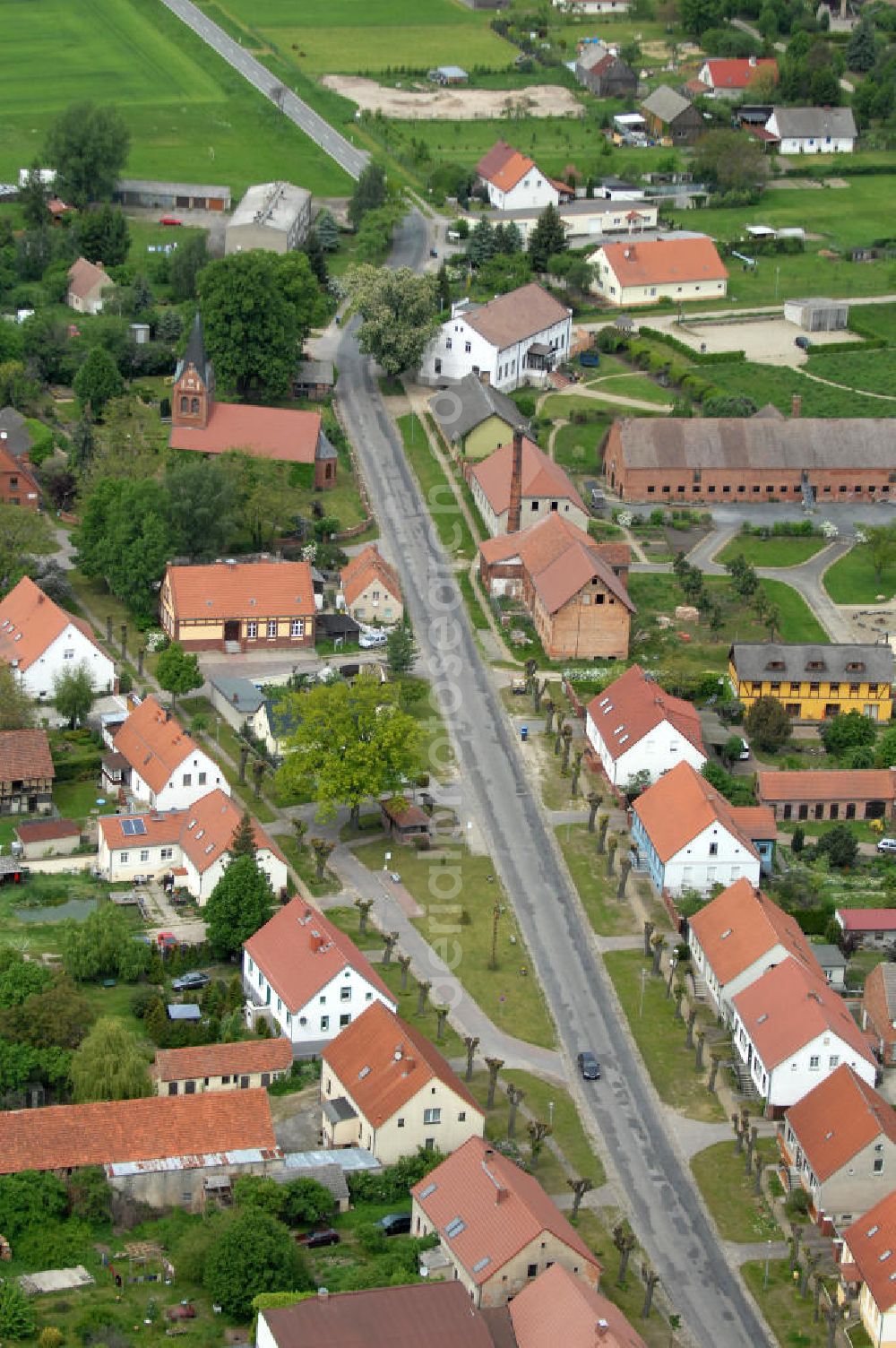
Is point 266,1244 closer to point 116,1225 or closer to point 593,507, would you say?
point 116,1225

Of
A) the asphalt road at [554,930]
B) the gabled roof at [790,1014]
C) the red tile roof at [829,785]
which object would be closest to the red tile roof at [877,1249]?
the asphalt road at [554,930]

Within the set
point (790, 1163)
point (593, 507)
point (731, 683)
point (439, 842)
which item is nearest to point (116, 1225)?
point (790, 1163)

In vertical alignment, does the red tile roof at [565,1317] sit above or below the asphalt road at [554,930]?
above

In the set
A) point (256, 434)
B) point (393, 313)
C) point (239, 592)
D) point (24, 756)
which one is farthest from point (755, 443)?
point (24, 756)

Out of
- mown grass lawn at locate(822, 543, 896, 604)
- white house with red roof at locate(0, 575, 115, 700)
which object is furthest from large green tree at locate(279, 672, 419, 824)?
mown grass lawn at locate(822, 543, 896, 604)

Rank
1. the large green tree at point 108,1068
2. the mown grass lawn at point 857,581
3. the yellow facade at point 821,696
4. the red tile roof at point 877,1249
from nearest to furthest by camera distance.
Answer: the red tile roof at point 877,1249 < the large green tree at point 108,1068 < the yellow facade at point 821,696 < the mown grass lawn at point 857,581

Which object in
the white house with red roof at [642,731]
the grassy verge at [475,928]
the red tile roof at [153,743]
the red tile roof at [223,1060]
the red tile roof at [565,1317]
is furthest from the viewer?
the white house with red roof at [642,731]

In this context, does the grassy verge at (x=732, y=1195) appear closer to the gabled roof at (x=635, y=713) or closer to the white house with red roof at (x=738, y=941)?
the white house with red roof at (x=738, y=941)

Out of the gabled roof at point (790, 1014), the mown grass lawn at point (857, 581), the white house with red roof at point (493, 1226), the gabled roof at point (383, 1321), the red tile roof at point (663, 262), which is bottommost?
the mown grass lawn at point (857, 581)
